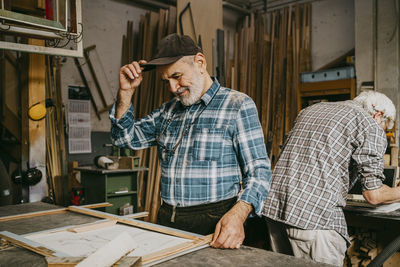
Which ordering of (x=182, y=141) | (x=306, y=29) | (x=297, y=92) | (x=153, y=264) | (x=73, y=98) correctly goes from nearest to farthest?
(x=153, y=264), (x=182, y=141), (x=73, y=98), (x=297, y=92), (x=306, y=29)

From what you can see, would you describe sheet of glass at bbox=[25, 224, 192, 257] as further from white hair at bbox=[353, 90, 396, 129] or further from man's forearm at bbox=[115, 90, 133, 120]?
white hair at bbox=[353, 90, 396, 129]

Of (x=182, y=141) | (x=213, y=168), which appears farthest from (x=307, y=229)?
(x=182, y=141)

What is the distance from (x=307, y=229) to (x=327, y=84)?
3.30 m

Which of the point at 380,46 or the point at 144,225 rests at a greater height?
the point at 380,46

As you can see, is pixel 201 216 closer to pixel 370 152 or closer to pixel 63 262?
pixel 63 262

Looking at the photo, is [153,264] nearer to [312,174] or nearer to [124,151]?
[312,174]

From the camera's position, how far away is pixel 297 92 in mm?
5051

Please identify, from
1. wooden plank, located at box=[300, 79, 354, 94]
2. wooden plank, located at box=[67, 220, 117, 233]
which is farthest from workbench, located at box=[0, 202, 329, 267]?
wooden plank, located at box=[300, 79, 354, 94]

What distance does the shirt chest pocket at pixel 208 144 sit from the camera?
1.61 metres

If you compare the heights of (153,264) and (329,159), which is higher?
(329,159)

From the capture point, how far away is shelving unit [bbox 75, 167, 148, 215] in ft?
12.8

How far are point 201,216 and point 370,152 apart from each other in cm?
90

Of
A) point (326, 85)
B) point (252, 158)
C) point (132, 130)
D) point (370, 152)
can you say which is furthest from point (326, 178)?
point (326, 85)

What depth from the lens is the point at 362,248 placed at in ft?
8.57
